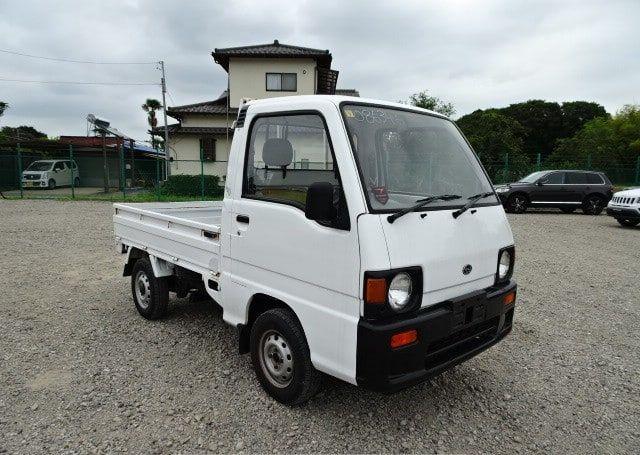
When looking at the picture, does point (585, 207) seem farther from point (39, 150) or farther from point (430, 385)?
point (39, 150)

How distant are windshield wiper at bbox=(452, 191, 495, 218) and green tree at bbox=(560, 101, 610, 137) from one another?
57485mm

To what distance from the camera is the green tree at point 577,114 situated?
52062 mm

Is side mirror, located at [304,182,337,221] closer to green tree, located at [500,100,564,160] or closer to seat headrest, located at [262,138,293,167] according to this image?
seat headrest, located at [262,138,293,167]

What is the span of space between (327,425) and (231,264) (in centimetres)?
131

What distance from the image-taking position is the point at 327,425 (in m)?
2.77

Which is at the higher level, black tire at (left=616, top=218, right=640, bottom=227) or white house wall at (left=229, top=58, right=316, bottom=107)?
white house wall at (left=229, top=58, right=316, bottom=107)

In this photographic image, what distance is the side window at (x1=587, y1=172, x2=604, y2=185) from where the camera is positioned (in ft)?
51.1

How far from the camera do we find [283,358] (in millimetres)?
2867

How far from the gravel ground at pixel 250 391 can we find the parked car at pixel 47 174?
19736 millimetres

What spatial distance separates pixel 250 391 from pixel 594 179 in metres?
16.7

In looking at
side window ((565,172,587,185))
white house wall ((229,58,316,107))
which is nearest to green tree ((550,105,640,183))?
side window ((565,172,587,185))

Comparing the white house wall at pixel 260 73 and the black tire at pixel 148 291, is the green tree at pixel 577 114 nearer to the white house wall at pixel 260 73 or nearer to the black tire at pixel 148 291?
the white house wall at pixel 260 73

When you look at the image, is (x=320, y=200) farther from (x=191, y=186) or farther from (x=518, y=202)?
(x=191, y=186)

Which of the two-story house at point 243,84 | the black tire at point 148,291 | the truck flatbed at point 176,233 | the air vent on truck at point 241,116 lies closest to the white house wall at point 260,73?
the two-story house at point 243,84
